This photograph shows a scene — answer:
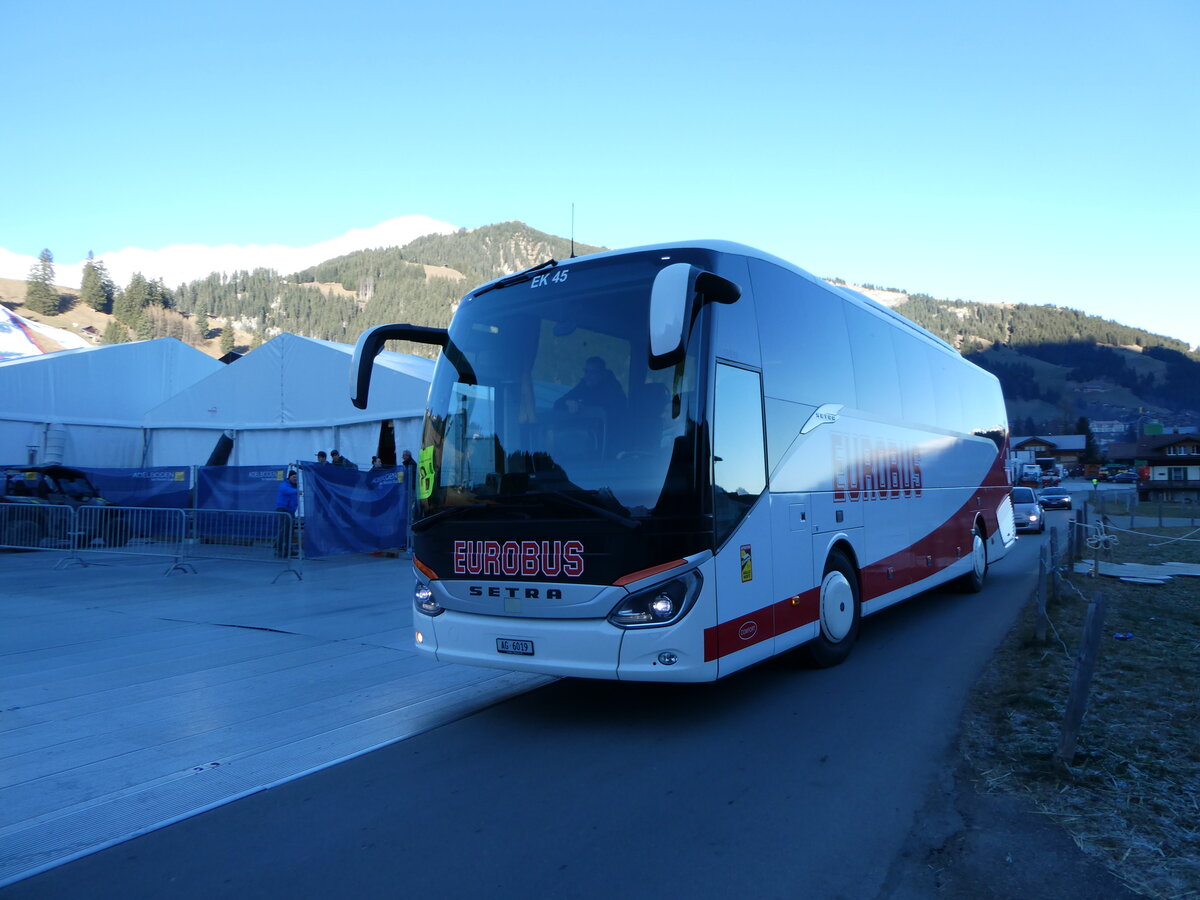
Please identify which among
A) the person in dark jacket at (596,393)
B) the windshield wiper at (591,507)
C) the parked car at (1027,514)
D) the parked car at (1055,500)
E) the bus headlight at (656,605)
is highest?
the person in dark jacket at (596,393)

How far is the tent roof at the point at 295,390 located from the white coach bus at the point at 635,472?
1453 centimetres

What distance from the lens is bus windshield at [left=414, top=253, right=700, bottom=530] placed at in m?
5.43

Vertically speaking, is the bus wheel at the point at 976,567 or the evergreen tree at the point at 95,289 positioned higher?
the evergreen tree at the point at 95,289

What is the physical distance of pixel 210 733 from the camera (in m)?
5.71

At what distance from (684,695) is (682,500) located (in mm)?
2108

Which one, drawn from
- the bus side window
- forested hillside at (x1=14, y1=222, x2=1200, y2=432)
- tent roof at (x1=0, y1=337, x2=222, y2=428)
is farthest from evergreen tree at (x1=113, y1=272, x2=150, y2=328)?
the bus side window

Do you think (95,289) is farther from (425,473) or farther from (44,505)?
(425,473)

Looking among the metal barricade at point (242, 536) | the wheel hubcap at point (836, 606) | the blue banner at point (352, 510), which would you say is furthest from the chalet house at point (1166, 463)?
the metal barricade at point (242, 536)

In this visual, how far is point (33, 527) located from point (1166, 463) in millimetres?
100974

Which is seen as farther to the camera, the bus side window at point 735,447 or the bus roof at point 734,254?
the bus roof at point 734,254

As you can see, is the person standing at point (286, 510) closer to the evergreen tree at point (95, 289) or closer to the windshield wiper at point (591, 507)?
the windshield wiper at point (591, 507)

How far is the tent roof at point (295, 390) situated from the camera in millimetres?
21062

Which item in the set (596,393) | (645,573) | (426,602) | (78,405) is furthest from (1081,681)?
(78,405)

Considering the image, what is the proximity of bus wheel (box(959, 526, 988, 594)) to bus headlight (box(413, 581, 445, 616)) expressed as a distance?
28.9 ft
